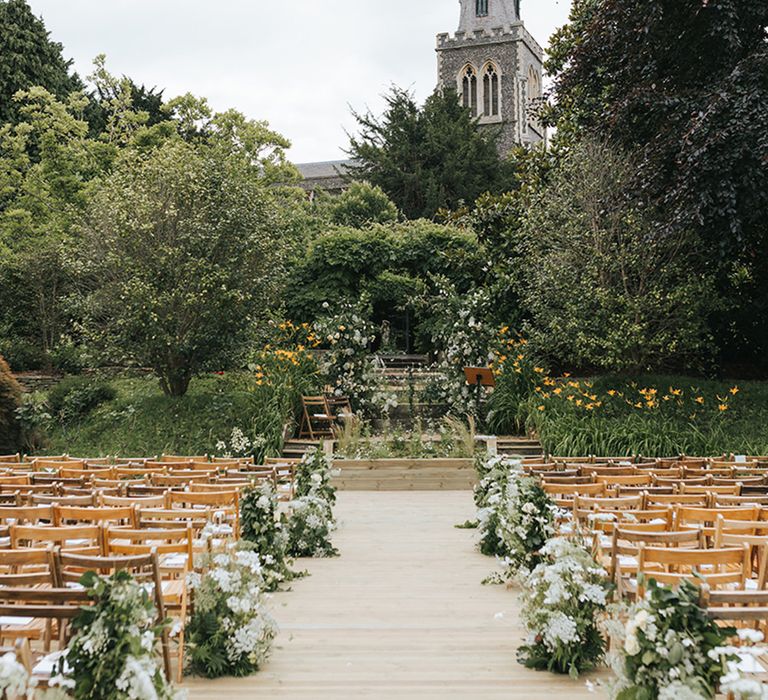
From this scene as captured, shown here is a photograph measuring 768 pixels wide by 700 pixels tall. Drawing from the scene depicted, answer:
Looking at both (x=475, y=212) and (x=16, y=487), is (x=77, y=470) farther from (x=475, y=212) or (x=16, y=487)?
(x=475, y=212)

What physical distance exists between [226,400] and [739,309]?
36.2ft

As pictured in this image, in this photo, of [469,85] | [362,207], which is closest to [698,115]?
[362,207]

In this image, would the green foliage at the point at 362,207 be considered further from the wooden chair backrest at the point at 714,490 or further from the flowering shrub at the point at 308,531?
the wooden chair backrest at the point at 714,490

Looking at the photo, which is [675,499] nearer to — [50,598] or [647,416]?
[50,598]

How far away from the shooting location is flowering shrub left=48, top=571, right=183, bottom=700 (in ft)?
11.5

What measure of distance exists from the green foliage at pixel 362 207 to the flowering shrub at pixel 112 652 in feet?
107

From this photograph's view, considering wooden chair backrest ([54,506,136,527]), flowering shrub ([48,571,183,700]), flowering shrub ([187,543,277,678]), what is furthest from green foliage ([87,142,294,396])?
flowering shrub ([48,571,183,700])

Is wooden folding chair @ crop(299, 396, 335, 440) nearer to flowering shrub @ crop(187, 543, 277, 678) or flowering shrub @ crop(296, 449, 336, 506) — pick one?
flowering shrub @ crop(296, 449, 336, 506)

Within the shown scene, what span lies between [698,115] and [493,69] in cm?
5059

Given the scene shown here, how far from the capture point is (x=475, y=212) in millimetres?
22141

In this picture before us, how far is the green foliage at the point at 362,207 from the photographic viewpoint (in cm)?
3616

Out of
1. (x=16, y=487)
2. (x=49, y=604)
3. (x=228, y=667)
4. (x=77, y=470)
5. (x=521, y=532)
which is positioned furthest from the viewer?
(x=77, y=470)

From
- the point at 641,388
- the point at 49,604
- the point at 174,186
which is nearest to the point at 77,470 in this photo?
the point at 49,604

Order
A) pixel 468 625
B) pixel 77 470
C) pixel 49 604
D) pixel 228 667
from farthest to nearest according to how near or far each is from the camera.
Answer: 1. pixel 77 470
2. pixel 468 625
3. pixel 228 667
4. pixel 49 604
